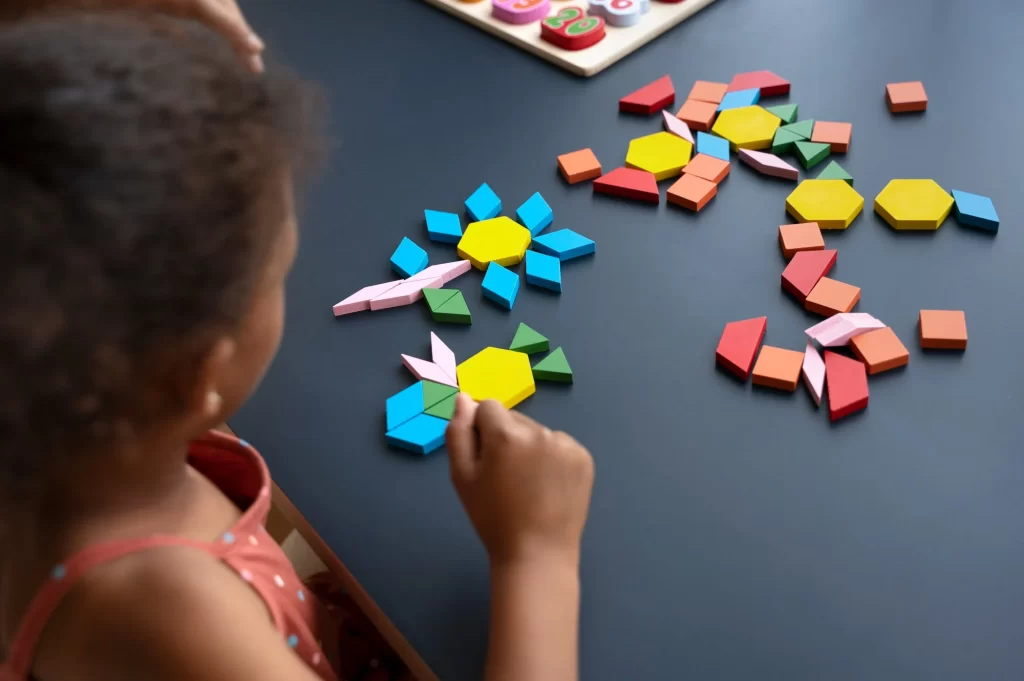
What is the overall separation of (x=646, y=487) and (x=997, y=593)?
26cm

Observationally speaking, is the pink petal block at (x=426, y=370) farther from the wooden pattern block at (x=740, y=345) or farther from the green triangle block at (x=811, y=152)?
the green triangle block at (x=811, y=152)

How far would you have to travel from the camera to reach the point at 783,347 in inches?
29.6

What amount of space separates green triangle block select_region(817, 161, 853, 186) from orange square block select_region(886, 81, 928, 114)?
14 cm

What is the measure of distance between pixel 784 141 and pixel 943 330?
0.30 m

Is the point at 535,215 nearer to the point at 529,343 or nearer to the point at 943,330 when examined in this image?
the point at 529,343

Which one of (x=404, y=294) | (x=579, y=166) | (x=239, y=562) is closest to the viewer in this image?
(x=239, y=562)

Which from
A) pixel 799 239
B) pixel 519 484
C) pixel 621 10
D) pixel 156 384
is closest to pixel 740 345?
pixel 799 239

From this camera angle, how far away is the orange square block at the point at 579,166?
3.03 feet

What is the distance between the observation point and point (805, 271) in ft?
2.61

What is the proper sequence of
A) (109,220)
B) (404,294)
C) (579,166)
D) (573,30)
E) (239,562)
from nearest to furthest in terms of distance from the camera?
1. (109,220)
2. (239,562)
3. (404,294)
4. (579,166)
5. (573,30)

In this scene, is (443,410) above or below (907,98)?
below

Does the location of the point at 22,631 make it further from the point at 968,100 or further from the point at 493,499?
the point at 968,100

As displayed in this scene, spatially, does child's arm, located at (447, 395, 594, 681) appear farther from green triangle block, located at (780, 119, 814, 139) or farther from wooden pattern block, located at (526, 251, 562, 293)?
green triangle block, located at (780, 119, 814, 139)

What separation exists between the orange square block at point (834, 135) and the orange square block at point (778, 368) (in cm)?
31
